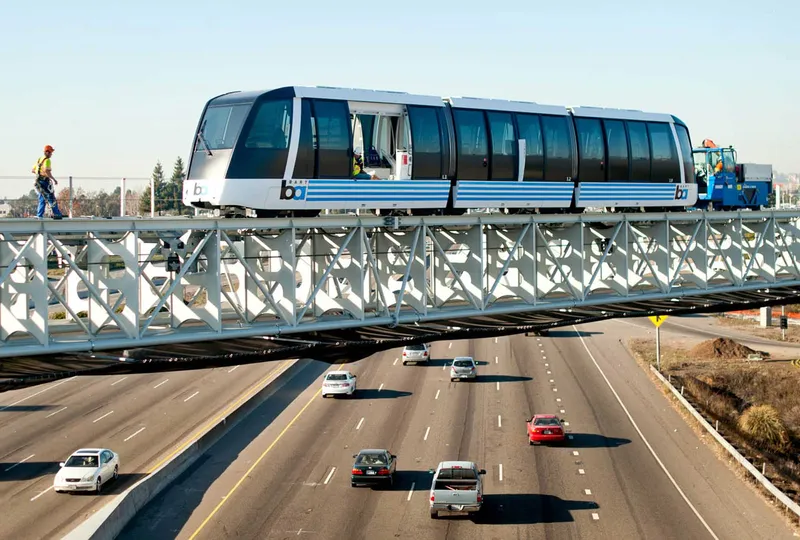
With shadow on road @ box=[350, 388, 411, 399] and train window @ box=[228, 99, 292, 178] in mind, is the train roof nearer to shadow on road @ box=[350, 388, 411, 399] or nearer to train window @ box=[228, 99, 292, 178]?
train window @ box=[228, 99, 292, 178]

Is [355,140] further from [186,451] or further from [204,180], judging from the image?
[186,451]

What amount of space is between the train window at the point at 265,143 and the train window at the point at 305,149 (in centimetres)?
33

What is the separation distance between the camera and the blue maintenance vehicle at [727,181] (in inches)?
1419

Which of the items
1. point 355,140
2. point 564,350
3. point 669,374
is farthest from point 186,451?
point 564,350

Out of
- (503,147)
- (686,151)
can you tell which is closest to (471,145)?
(503,147)

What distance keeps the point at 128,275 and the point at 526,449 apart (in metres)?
30.8

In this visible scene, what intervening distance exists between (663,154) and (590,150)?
3703 millimetres

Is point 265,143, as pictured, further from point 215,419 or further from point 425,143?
point 215,419

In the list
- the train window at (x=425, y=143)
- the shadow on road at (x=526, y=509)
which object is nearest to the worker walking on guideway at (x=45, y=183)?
the train window at (x=425, y=143)

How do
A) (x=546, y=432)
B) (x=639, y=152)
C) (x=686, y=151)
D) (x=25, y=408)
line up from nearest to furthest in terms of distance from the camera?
1. (x=639, y=152)
2. (x=686, y=151)
3. (x=546, y=432)
4. (x=25, y=408)

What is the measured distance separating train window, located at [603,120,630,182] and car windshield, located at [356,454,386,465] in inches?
656

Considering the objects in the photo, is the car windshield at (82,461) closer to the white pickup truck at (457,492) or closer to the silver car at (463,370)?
the white pickup truck at (457,492)

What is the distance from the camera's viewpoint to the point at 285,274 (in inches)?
819

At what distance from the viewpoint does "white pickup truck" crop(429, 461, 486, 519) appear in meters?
35.4
